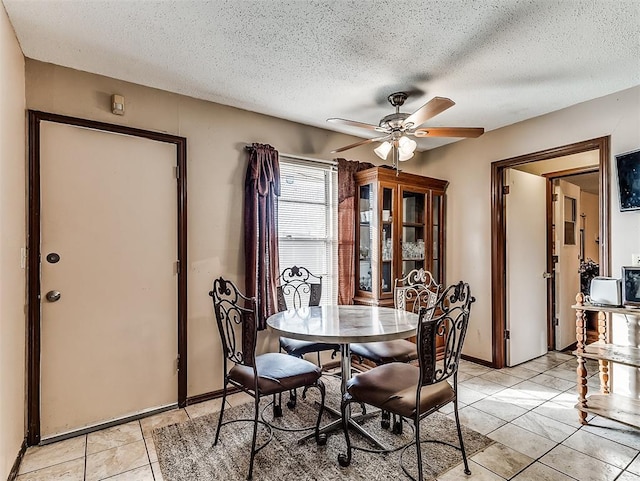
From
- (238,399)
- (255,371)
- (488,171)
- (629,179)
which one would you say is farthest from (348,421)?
(488,171)

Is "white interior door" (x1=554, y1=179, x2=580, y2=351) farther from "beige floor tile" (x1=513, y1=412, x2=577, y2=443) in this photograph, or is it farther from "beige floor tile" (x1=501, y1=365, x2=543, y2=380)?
"beige floor tile" (x1=513, y1=412, x2=577, y2=443)

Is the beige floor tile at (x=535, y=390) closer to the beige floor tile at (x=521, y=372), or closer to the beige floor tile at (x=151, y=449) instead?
the beige floor tile at (x=521, y=372)

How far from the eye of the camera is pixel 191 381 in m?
2.91

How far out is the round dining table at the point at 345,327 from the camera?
2.01 m

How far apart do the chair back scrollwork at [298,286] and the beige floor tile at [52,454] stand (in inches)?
68.2

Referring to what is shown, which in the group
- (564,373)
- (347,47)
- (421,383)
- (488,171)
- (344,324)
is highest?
(347,47)

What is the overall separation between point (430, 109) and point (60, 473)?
3.00 metres

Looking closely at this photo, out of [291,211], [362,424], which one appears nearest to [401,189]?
[291,211]

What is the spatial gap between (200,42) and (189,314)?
1.95m

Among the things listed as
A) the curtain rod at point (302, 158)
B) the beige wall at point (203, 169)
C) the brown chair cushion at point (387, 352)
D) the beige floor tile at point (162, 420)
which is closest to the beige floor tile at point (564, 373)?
the brown chair cushion at point (387, 352)

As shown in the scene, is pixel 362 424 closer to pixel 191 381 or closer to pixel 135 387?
pixel 191 381

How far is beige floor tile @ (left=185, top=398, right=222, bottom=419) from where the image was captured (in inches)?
107

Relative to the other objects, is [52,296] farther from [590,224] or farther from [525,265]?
[590,224]

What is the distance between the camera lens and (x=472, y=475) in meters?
1.97
